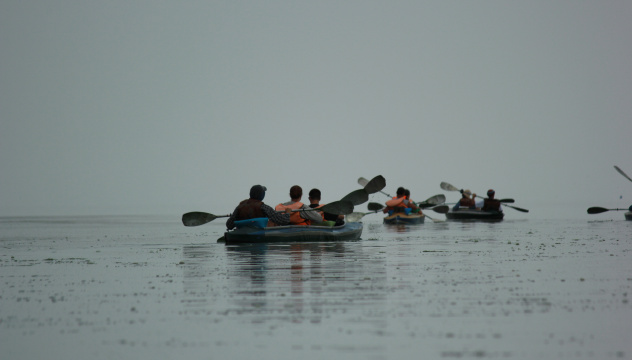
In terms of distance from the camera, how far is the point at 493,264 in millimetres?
16344

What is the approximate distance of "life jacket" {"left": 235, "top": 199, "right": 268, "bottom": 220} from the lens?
23.7 meters

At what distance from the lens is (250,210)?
2375 centimetres

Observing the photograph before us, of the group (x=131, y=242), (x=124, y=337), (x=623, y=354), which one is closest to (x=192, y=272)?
(x=124, y=337)

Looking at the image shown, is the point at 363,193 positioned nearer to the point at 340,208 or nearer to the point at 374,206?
the point at 340,208

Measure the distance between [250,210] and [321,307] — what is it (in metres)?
13.9

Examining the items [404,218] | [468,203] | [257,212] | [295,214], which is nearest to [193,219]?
[257,212]

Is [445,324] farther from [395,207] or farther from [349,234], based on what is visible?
[395,207]

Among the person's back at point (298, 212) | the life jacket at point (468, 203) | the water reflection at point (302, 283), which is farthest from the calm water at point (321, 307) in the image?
the life jacket at point (468, 203)

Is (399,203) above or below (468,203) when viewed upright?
below

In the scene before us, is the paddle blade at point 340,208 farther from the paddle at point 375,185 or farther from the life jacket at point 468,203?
the life jacket at point 468,203

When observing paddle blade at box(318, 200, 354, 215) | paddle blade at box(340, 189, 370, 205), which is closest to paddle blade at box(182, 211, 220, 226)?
paddle blade at box(318, 200, 354, 215)

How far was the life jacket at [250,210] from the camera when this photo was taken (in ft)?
77.6

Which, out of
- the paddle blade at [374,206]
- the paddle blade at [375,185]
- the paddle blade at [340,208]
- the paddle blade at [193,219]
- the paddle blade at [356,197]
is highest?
the paddle blade at [375,185]

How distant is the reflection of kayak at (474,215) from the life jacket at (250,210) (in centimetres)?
2713
